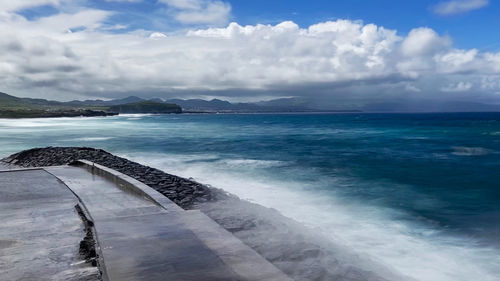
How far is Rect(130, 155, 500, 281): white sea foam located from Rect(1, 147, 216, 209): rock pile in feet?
8.75

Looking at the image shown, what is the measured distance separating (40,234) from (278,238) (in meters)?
4.72

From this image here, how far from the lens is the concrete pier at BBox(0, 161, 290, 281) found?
498 cm

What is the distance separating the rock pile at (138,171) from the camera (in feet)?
41.1

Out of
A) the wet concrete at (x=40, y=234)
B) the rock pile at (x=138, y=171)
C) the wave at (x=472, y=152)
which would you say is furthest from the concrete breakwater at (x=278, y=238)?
the wave at (x=472, y=152)

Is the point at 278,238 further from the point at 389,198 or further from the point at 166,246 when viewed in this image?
the point at 389,198

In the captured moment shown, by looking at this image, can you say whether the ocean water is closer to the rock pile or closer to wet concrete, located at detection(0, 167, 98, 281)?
the rock pile

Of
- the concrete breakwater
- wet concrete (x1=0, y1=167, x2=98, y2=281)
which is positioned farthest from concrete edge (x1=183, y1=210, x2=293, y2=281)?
wet concrete (x1=0, y1=167, x2=98, y2=281)

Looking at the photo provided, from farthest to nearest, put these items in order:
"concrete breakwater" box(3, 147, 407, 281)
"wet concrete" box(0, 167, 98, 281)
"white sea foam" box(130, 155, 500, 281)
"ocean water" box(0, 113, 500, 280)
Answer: "ocean water" box(0, 113, 500, 280) < "white sea foam" box(130, 155, 500, 281) < "concrete breakwater" box(3, 147, 407, 281) < "wet concrete" box(0, 167, 98, 281)

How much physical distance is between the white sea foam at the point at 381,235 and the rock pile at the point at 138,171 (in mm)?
2666

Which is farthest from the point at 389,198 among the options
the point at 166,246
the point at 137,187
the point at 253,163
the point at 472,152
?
the point at 472,152

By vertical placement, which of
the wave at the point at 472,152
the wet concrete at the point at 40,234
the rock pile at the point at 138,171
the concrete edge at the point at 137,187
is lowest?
the wave at the point at 472,152

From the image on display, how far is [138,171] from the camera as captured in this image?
56.0ft

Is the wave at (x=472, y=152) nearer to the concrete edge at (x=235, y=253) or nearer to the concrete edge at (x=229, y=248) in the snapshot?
the concrete edge at (x=229, y=248)

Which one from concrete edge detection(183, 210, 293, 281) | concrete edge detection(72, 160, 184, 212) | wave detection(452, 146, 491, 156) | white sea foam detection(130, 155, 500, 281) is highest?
concrete edge detection(72, 160, 184, 212)
